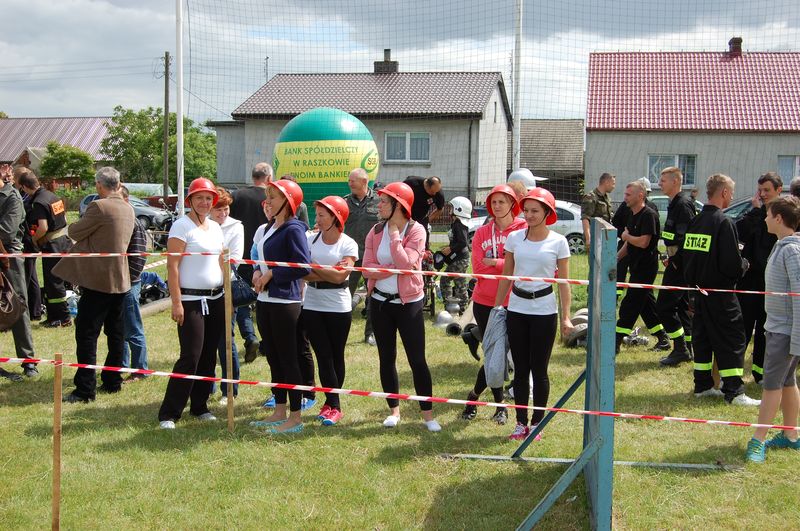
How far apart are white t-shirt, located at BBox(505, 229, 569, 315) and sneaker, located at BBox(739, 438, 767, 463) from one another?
60.7 inches

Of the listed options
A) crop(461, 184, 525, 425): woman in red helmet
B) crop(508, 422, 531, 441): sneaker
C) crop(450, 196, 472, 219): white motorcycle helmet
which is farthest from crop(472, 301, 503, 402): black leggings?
crop(450, 196, 472, 219): white motorcycle helmet

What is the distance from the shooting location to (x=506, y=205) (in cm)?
562

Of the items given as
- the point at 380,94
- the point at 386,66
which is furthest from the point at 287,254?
the point at 386,66

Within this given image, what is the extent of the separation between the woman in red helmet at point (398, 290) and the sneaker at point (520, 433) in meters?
0.56

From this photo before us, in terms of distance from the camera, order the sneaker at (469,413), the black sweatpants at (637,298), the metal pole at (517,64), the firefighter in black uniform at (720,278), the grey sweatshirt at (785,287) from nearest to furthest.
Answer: the grey sweatshirt at (785,287), the sneaker at (469,413), the firefighter in black uniform at (720,278), the black sweatpants at (637,298), the metal pole at (517,64)

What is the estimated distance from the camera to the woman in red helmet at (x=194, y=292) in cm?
535

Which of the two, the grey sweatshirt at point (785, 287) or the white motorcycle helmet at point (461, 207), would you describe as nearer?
the grey sweatshirt at point (785, 287)

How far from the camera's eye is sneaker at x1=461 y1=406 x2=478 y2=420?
576 centimetres

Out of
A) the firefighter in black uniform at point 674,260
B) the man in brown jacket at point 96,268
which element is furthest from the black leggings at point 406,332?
the firefighter in black uniform at point 674,260

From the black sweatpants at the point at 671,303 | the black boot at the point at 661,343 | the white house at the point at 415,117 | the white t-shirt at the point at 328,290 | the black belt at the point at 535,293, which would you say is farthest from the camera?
the white house at the point at 415,117

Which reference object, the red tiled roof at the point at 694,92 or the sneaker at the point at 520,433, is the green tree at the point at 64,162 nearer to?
the red tiled roof at the point at 694,92

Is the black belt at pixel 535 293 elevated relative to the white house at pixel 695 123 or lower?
lower

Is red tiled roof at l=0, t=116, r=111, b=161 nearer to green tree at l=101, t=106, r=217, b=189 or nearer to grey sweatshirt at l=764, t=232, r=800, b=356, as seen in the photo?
green tree at l=101, t=106, r=217, b=189

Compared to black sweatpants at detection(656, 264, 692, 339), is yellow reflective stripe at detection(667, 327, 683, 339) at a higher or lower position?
lower
